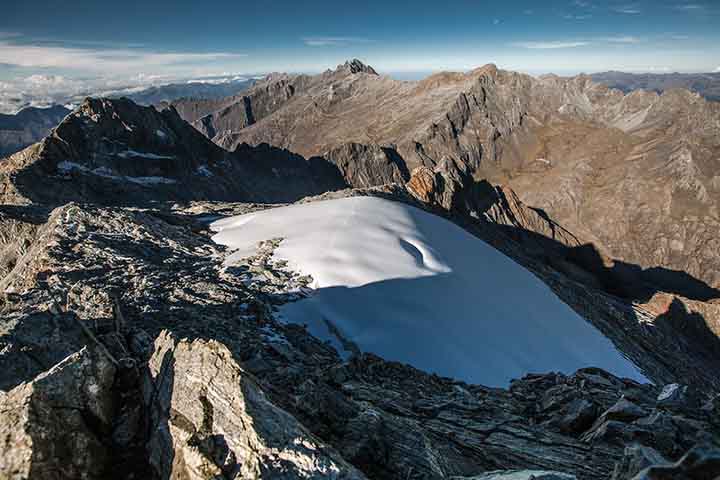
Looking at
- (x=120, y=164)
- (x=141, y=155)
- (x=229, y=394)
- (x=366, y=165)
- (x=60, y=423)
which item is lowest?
(x=366, y=165)

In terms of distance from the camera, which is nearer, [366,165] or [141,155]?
[141,155]

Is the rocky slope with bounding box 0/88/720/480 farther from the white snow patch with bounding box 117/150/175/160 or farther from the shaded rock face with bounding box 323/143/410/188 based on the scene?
the shaded rock face with bounding box 323/143/410/188

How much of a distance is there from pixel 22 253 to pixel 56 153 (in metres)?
50.4

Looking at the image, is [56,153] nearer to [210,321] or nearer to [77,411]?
[210,321]

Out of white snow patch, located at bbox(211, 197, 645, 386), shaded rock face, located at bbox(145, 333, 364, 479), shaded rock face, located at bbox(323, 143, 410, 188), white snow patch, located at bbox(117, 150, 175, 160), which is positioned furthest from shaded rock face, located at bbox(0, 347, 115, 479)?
shaded rock face, located at bbox(323, 143, 410, 188)

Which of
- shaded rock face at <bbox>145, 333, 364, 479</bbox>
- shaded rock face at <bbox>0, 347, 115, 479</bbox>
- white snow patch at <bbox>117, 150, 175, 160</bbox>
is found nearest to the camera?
shaded rock face at <bbox>0, 347, 115, 479</bbox>

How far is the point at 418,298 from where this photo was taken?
→ 17.6m

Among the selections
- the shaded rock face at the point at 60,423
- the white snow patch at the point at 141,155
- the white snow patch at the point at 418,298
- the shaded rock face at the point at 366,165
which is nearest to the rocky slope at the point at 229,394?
the shaded rock face at the point at 60,423

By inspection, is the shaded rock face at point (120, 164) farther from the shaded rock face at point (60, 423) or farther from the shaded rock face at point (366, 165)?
the shaded rock face at point (366, 165)

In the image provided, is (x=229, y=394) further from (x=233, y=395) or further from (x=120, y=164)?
(x=120, y=164)

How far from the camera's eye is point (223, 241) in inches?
881

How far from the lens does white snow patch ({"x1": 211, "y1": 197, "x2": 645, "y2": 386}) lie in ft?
50.9

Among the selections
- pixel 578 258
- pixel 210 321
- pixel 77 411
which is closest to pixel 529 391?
pixel 210 321

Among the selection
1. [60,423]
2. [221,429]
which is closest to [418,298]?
[221,429]
